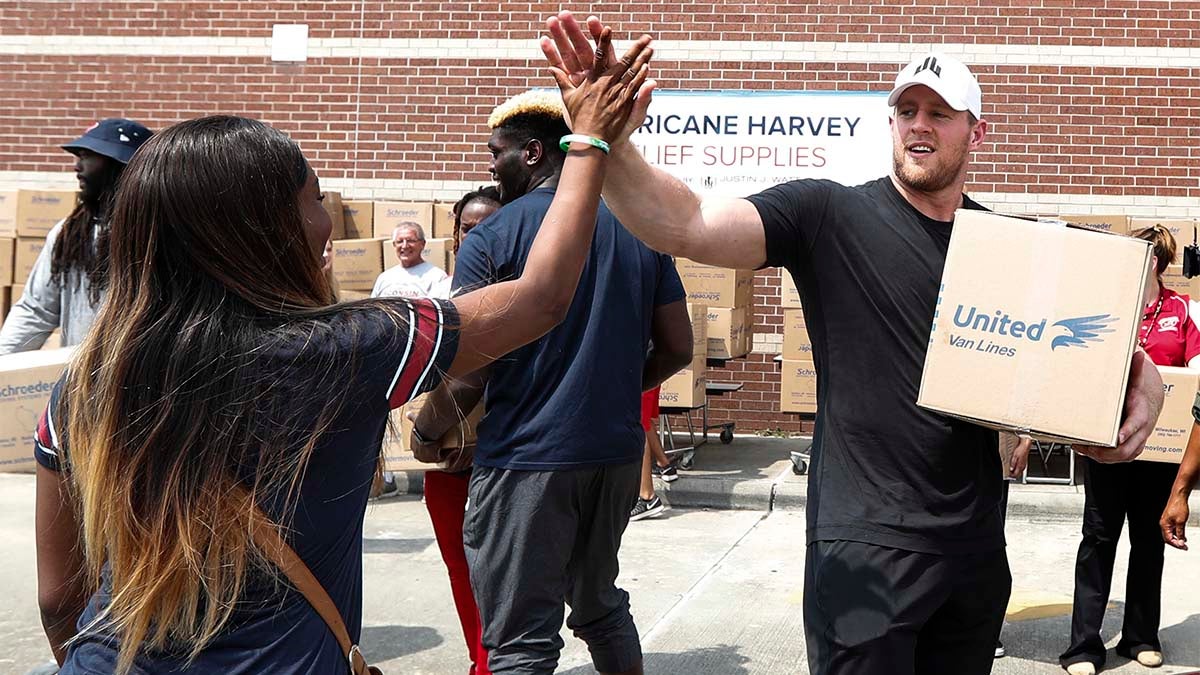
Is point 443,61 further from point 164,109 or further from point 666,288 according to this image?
point 666,288

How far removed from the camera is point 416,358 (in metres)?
2.00

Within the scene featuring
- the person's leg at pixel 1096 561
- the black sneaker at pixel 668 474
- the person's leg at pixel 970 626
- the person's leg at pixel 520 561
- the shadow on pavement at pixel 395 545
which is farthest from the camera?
the black sneaker at pixel 668 474

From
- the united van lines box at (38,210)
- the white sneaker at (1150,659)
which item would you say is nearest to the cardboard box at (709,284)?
the white sneaker at (1150,659)

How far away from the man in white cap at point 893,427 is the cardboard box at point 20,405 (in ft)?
6.51

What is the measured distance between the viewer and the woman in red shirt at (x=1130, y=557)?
18.1 ft

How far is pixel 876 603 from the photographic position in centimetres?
294

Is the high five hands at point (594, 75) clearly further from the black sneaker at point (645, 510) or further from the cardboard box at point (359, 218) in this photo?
the cardboard box at point (359, 218)

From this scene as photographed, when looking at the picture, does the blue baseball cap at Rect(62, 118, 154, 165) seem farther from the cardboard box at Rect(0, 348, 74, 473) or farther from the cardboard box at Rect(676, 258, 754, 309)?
the cardboard box at Rect(676, 258, 754, 309)

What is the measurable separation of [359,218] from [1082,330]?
9222mm

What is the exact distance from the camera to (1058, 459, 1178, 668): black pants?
552 cm

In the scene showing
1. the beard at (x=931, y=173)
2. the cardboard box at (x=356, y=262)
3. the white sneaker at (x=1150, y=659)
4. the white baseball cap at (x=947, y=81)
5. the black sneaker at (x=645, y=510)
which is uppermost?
the white baseball cap at (x=947, y=81)

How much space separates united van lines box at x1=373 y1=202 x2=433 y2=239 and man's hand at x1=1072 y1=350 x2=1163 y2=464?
8.65m

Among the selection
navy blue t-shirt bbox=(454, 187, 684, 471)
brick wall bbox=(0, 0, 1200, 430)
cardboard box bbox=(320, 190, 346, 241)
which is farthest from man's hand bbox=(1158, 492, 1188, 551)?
cardboard box bbox=(320, 190, 346, 241)

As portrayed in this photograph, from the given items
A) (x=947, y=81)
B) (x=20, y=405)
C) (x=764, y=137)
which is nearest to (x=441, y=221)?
(x=764, y=137)
